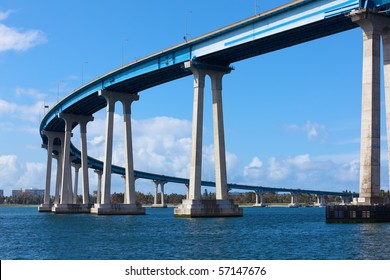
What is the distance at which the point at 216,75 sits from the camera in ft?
292

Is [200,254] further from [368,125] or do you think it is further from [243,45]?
[243,45]

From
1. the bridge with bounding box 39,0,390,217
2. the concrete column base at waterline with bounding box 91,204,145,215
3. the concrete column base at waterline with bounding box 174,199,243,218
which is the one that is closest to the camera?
the bridge with bounding box 39,0,390,217

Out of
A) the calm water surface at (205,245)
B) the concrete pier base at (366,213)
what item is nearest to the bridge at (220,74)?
the concrete pier base at (366,213)

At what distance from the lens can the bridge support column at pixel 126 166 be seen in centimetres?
10600

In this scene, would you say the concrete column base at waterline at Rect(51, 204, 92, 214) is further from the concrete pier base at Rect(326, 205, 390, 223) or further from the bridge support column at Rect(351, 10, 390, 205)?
the bridge support column at Rect(351, 10, 390, 205)

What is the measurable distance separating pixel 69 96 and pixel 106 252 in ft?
287

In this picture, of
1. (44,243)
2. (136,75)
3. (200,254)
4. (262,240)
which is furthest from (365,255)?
(136,75)

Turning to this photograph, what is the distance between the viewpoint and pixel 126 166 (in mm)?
107938

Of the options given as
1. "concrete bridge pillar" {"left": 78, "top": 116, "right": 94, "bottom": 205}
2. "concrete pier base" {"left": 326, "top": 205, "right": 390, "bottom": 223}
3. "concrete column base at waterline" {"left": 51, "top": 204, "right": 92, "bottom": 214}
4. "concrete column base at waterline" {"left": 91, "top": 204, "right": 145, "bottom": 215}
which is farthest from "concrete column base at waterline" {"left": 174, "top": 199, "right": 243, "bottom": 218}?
"concrete column base at waterline" {"left": 51, "top": 204, "right": 92, "bottom": 214}

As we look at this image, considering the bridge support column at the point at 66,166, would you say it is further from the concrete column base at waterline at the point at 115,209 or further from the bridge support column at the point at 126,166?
the concrete column base at waterline at the point at 115,209

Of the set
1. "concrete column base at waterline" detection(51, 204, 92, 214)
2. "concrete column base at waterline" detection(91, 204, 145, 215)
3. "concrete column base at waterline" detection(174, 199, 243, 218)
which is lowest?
"concrete column base at waterline" detection(51, 204, 92, 214)

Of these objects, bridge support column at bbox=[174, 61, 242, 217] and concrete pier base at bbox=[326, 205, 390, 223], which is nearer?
concrete pier base at bbox=[326, 205, 390, 223]

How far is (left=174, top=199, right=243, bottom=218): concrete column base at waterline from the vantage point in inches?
3228

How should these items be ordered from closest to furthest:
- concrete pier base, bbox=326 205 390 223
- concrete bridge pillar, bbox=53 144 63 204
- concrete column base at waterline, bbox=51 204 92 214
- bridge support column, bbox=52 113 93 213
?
1. concrete pier base, bbox=326 205 390 223
2. concrete column base at waterline, bbox=51 204 92 214
3. bridge support column, bbox=52 113 93 213
4. concrete bridge pillar, bbox=53 144 63 204
